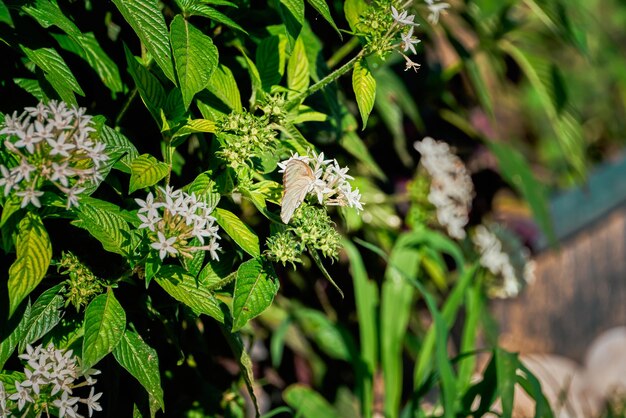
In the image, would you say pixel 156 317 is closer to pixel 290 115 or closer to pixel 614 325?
pixel 290 115

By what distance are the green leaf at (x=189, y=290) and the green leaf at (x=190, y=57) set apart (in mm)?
215

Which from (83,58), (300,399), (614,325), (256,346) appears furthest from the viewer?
(614,325)

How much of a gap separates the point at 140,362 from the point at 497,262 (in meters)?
1.33

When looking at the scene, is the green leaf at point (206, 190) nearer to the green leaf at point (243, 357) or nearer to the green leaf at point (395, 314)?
the green leaf at point (243, 357)

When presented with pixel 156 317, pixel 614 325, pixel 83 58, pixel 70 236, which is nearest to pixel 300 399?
pixel 156 317

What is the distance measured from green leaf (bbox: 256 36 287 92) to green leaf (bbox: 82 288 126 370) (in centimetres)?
40

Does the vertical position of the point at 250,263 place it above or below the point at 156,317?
above

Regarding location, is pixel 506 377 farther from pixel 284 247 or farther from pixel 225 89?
pixel 225 89

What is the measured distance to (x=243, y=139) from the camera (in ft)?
2.95

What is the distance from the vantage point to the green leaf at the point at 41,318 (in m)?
0.90

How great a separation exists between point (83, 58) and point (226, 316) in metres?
0.45

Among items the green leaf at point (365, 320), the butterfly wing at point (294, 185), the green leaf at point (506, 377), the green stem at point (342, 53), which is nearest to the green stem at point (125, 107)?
the butterfly wing at point (294, 185)

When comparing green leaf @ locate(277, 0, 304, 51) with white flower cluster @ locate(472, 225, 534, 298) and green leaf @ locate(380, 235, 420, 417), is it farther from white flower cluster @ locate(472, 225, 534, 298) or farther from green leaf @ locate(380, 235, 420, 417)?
white flower cluster @ locate(472, 225, 534, 298)

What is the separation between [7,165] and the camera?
84 centimetres
